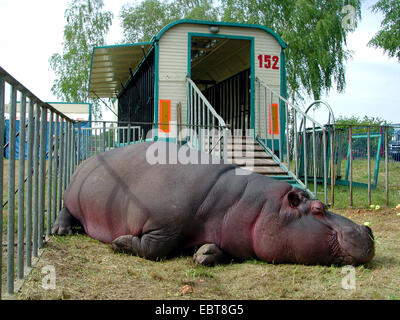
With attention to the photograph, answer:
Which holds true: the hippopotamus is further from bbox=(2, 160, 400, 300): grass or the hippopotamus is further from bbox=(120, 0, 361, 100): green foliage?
bbox=(120, 0, 361, 100): green foliage

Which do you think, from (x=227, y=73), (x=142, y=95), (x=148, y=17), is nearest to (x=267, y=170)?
(x=142, y=95)

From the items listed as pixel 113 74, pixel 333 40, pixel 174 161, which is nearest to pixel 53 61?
pixel 113 74

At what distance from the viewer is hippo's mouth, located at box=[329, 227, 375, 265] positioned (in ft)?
10.7

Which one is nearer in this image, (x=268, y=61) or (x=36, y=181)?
(x=36, y=181)

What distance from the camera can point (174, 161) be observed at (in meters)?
4.08

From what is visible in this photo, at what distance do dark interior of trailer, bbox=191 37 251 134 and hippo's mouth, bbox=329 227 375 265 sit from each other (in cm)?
748

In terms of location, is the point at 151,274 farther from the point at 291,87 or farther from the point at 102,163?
the point at 291,87

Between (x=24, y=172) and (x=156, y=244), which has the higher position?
(x=24, y=172)

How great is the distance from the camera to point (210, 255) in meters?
3.47

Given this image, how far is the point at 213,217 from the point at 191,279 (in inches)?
28.1

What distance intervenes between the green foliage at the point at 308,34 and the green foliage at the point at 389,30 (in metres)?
1.58

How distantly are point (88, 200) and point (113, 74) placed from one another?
1162 cm

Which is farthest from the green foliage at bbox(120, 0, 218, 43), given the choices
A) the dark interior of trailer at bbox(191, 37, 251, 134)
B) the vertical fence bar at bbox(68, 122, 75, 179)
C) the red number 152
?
the vertical fence bar at bbox(68, 122, 75, 179)

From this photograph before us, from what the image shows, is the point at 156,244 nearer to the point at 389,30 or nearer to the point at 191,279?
the point at 191,279
